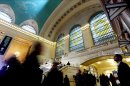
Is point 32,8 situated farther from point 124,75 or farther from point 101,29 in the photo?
point 124,75

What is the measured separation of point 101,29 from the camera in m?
9.91

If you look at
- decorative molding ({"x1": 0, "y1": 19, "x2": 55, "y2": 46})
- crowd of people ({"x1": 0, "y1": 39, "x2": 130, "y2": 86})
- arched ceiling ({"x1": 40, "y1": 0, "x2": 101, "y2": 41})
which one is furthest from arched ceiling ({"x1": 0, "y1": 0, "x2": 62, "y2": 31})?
crowd of people ({"x1": 0, "y1": 39, "x2": 130, "y2": 86})

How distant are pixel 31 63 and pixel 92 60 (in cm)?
762

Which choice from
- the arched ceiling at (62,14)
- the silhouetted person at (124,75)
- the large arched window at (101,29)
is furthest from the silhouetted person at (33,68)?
the arched ceiling at (62,14)

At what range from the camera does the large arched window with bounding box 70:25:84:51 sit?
1119cm

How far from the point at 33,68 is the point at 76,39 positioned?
10.2 m

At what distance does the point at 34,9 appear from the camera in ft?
43.6

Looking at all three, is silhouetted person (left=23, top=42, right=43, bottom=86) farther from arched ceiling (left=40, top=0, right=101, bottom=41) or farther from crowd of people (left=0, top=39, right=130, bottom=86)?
arched ceiling (left=40, top=0, right=101, bottom=41)

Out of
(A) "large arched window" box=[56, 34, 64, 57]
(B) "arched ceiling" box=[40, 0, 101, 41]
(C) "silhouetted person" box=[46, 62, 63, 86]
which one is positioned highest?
(B) "arched ceiling" box=[40, 0, 101, 41]

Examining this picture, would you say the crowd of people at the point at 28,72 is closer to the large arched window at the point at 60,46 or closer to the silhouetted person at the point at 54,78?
the silhouetted person at the point at 54,78

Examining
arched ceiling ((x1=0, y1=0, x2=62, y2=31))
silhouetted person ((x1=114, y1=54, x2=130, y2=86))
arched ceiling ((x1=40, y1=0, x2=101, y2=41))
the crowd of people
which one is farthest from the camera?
arched ceiling ((x1=0, y1=0, x2=62, y2=31))

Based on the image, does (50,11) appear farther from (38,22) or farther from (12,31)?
(12,31)

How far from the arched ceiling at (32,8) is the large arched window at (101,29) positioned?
16.4 feet

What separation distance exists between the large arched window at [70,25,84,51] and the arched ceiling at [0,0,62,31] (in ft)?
12.4
